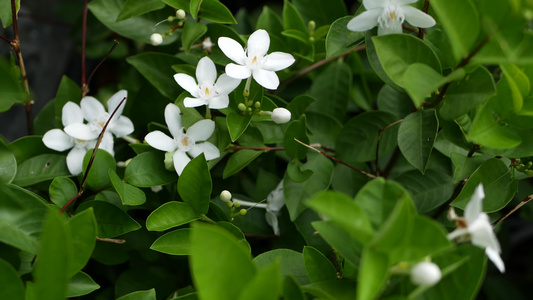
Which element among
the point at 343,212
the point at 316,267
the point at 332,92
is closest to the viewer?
the point at 343,212

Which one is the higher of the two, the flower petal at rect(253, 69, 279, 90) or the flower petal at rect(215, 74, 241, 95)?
the flower petal at rect(253, 69, 279, 90)

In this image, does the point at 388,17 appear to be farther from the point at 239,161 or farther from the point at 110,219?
the point at 110,219

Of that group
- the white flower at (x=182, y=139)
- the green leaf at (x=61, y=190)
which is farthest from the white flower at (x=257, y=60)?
the green leaf at (x=61, y=190)

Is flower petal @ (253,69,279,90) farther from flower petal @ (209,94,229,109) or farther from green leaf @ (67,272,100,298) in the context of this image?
green leaf @ (67,272,100,298)

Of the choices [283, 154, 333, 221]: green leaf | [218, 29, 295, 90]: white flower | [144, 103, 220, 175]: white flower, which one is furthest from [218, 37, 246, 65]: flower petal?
[283, 154, 333, 221]: green leaf

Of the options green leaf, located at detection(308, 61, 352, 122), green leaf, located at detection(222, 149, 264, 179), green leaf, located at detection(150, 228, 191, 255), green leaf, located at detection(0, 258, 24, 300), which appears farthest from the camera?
green leaf, located at detection(308, 61, 352, 122)

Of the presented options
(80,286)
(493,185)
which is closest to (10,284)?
(80,286)

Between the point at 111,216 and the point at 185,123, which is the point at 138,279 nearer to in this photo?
the point at 111,216
